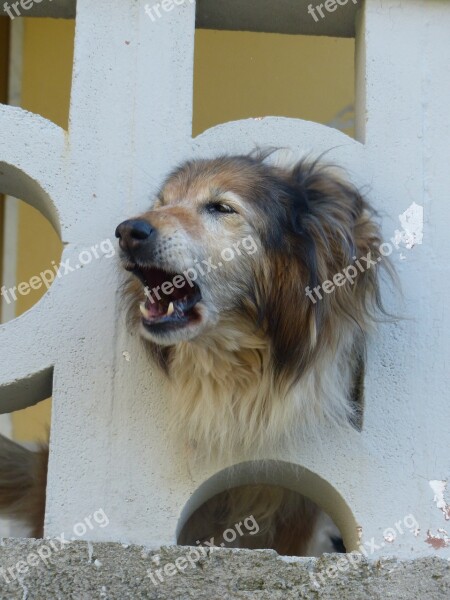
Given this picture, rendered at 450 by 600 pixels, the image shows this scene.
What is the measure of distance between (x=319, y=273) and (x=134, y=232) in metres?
0.60

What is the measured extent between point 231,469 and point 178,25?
1415 millimetres

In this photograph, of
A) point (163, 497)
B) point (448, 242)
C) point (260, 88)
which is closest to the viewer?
point (163, 497)

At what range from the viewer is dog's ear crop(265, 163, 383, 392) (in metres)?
3.58

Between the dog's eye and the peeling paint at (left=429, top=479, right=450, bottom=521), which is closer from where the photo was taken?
the peeling paint at (left=429, top=479, right=450, bottom=521)

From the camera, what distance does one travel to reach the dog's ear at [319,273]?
11.8ft

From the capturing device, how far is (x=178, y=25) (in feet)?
12.7

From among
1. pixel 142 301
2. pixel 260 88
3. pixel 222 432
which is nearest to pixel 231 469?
pixel 222 432

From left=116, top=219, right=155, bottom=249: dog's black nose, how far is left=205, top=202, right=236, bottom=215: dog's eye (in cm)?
28

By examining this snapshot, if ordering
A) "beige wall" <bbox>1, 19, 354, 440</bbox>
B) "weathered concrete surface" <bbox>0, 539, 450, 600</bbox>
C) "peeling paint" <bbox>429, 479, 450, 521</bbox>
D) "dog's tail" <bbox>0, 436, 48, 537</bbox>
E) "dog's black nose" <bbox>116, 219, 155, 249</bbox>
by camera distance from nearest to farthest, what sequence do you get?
"weathered concrete surface" <bbox>0, 539, 450, 600</bbox>
"dog's black nose" <bbox>116, 219, 155, 249</bbox>
"peeling paint" <bbox>429, 479, 450, 521</bbox>
"dog's tail" <bbox>0, 436, 48, 537</bbox>
"beige wall" <bbox>1, 19, 354, 440</bbox>

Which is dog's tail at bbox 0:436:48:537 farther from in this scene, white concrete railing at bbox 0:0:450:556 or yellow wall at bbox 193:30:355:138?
yellow wall at bbox 193:30:355:138

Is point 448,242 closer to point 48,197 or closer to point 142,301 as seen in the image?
point 142,301

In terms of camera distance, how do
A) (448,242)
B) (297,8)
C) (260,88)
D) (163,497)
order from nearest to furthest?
(163,497), (448,242), (297,8), (260,88)

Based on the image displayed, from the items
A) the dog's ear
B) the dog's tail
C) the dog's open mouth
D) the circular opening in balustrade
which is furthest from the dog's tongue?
the dog's tail

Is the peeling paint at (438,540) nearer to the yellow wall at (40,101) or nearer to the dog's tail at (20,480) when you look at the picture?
the dog's tail at (20,480)
